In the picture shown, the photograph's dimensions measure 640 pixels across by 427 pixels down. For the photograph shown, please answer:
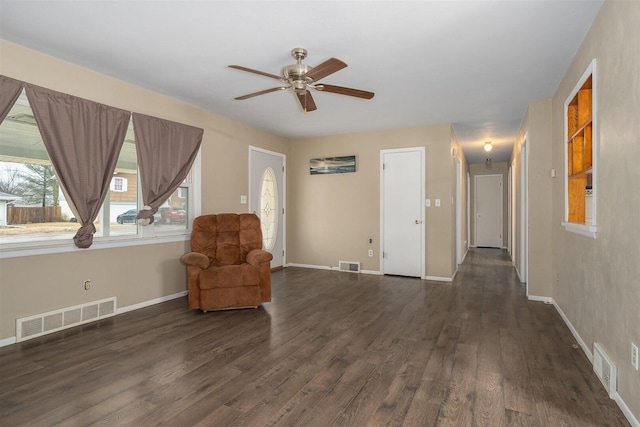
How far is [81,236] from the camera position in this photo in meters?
3.13

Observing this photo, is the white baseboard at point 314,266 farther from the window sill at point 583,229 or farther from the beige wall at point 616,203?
the beige wall at point 616,203

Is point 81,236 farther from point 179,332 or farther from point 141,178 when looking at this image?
point 179,332

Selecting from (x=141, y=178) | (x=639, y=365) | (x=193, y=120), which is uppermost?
(x=193, y=120)

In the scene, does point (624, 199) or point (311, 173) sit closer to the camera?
point (624, 199)

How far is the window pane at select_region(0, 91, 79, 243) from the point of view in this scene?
2.81 metres

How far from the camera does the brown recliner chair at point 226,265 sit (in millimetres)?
3576

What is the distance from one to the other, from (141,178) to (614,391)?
4264mm

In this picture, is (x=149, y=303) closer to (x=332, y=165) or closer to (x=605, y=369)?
(x=332, y=165)

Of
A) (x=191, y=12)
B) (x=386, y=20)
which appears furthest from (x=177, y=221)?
(x=386, y=20)

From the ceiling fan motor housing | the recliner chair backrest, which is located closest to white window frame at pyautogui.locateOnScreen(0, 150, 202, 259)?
the recliner chair backrest

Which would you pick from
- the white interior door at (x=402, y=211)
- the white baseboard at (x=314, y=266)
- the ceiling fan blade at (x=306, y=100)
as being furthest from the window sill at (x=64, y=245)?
the white interior door at (x=402, y=211)

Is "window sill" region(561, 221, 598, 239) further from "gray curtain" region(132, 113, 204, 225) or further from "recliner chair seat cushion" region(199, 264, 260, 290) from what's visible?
"gray curtain" region(132, 113, 204, 225)

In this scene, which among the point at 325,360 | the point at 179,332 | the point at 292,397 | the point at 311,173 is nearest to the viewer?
the point at 292,397

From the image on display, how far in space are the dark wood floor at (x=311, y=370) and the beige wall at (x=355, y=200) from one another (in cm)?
171
